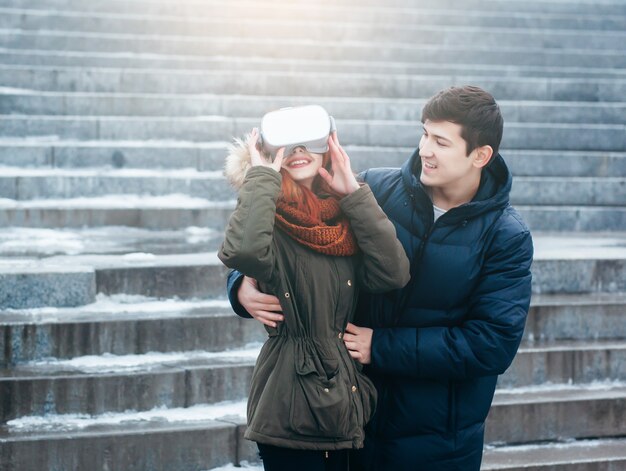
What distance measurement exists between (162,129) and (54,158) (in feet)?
3.17

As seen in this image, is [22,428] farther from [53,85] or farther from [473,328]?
[53,85]

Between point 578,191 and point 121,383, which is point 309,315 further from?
point 578,191

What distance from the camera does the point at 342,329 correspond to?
258cm

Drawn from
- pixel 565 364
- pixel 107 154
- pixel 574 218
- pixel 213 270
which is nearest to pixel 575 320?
pixel 565 364

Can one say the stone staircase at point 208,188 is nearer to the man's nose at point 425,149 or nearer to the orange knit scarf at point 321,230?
the orange knit scarf at point 321,230

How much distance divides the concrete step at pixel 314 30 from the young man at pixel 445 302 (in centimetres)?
695

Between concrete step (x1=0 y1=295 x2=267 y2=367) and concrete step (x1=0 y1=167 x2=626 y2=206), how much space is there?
2025 millimetres

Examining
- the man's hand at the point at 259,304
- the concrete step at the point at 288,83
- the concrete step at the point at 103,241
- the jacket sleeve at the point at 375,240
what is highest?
the concrete step at the point at 288,83

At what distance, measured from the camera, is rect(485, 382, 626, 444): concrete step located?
4.59 metres

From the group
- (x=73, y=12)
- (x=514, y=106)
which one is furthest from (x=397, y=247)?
(x=73, y=12)

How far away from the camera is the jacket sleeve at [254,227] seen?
2.38m

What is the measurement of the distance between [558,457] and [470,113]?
249cm

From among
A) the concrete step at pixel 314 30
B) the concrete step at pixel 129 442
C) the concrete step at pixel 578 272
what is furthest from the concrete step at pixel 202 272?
the concrete step at pixel 314 30

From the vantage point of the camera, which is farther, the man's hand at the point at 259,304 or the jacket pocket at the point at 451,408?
the jacket pocket at the point at 451,408
